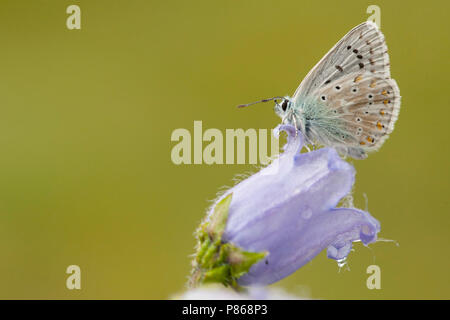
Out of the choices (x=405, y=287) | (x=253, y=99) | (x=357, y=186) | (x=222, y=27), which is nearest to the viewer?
(x=405, y=287)

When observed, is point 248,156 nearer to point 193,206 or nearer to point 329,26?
point 193,206

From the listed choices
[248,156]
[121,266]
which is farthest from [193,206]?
[248,156]

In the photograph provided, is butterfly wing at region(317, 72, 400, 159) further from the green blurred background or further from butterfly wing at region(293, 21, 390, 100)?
the green blurred background

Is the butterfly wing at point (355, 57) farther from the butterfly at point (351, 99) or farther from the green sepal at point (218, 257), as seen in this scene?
the green sepal at point (218, 257)

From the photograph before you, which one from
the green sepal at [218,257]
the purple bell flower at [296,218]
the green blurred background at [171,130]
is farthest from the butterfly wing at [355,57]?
the green blurred background at [171,130]

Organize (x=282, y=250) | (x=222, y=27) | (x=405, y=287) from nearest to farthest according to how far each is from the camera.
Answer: (x=282, y=250) → (x=405, y=287) → (x=222, y=27)

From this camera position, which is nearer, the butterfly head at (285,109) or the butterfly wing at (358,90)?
the butterfly wing at (358,90)

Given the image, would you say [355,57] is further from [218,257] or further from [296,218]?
[218,257]
